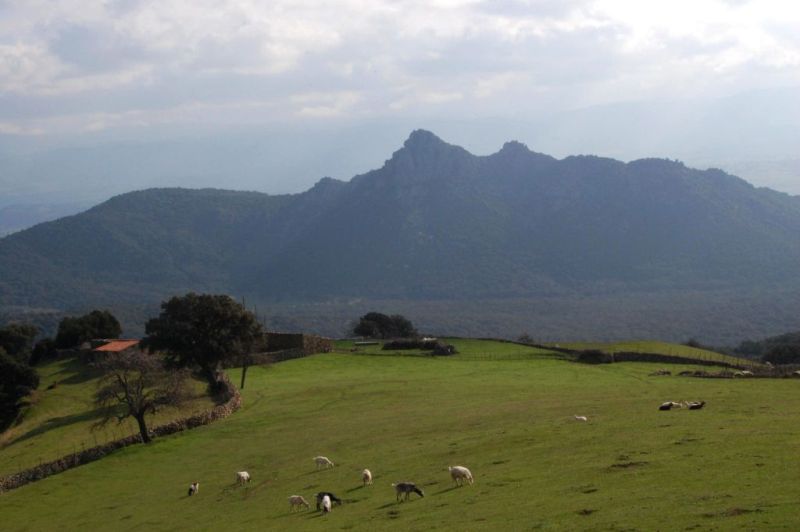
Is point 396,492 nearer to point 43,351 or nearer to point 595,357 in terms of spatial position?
point 595,357

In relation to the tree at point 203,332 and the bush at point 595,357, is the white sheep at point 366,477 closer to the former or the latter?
the tree at point 203,332

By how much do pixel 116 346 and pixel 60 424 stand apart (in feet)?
76.1

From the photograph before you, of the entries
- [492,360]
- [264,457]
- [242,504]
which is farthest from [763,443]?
[492,360]

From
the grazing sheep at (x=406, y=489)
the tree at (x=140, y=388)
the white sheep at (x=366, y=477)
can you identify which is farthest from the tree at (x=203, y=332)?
the grazing sheep at (x=406, y=489)

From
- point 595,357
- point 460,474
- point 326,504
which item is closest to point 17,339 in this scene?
point 595,357

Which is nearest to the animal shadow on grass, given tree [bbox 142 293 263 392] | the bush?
tree [bbox 142 293 263 392]

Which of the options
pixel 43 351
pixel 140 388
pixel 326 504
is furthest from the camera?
pixel 43 351

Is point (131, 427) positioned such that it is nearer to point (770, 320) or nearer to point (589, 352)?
point (589, 352)

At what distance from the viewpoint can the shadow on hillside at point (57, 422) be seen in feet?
198

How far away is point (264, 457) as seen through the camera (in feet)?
142

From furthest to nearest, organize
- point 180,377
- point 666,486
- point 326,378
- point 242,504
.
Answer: point 326,378 → point 180,377 → point 242,504 → point 666,486

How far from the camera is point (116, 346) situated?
277ft

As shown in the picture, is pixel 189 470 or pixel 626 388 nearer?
pixel 189 470

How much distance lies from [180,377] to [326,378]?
15162 millimetres
